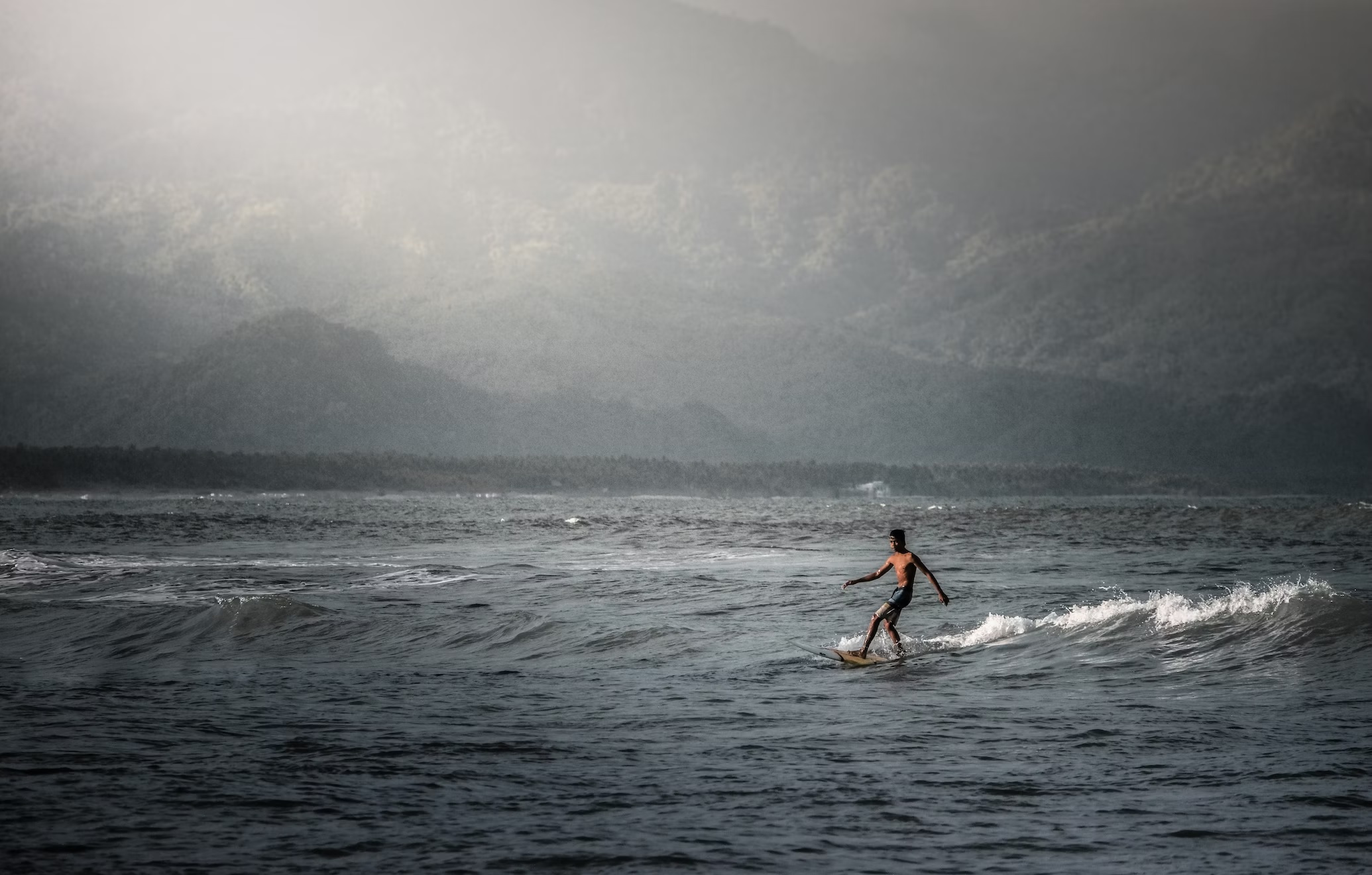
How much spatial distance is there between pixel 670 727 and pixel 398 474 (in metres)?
148

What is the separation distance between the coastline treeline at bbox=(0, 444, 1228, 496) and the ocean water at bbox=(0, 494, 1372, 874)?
10369 centimetres

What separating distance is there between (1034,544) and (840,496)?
131 metres

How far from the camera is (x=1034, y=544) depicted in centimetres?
5559

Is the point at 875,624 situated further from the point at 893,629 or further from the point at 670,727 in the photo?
the point at 670,727

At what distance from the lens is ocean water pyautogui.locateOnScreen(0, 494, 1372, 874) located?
10.4 m

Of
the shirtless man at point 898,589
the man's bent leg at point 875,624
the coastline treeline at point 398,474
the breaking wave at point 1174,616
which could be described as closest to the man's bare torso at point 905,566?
the shirtless man at point 898,589

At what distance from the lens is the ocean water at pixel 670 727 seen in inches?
410

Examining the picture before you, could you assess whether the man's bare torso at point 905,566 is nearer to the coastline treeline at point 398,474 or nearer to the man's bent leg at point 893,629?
the man's bent leg at point 893,629

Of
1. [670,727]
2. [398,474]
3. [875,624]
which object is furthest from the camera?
[398,474]

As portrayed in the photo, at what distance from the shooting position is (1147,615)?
23.1m

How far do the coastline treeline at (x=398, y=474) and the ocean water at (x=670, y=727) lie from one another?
10369 cm

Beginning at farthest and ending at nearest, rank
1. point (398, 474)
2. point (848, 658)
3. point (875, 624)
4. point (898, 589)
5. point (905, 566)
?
point (398, 474) < point (905, 566) < point (898, 589) < point (875, 624) < point (848, 658)

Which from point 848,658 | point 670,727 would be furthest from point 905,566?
point 670,727

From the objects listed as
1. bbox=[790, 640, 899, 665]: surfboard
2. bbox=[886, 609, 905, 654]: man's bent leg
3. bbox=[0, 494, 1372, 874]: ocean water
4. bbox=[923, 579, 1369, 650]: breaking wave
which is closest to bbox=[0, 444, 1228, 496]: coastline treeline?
bbox=[0, 494, 1372, 874]: ocean water
